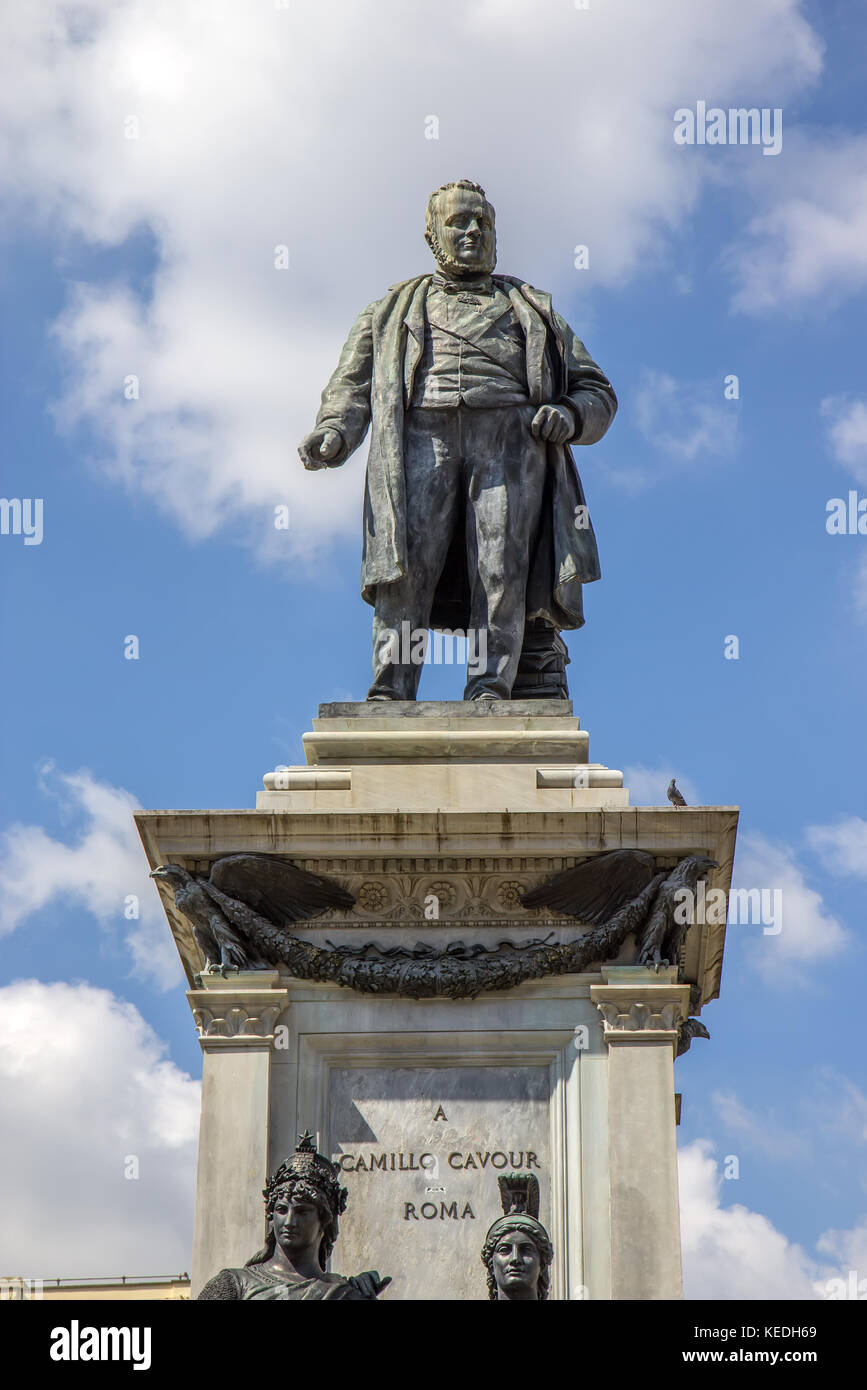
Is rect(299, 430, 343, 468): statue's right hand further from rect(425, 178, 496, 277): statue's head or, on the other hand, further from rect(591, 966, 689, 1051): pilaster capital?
rect(591, 966, 689, 1051): pilaster capital

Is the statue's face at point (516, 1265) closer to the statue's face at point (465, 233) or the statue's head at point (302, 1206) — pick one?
the statue's head at point (302, 1206)

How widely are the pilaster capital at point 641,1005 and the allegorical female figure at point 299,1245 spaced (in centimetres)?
303

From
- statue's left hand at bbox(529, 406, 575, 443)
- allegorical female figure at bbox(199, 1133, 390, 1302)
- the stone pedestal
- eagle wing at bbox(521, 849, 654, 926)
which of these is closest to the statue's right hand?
statue's left hand at bbox(529, 406, 575, 443)

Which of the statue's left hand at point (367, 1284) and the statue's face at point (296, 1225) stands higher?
the statue's face at point (296, 1225)

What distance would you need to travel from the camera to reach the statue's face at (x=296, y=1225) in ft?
47.9

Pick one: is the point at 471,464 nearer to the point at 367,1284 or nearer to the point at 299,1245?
the point at 299,1245

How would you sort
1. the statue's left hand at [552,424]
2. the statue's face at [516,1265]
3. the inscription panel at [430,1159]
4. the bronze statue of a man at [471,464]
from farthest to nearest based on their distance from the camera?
the statue's left hand at [552,424] < the bronze statue of a man at [471,464] < the inscription panel at [430,1159] < the statue's face at [516,1265]

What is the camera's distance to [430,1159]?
1706 centimetres

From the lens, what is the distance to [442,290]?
21000 mm

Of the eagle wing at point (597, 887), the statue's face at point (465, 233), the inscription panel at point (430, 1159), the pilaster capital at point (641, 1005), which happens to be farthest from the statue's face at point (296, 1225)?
the statue's face at point (465, 233)

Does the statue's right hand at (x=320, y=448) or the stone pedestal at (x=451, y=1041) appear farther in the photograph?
the statue's right hand at (x=320, y=448)

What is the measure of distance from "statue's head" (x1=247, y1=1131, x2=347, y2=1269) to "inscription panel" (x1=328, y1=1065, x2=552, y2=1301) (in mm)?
1974

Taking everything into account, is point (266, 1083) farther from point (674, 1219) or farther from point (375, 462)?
point (375, 462)
